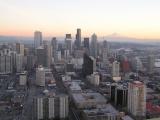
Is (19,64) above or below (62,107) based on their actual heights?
above

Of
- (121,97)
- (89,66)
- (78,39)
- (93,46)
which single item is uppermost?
(78,39)

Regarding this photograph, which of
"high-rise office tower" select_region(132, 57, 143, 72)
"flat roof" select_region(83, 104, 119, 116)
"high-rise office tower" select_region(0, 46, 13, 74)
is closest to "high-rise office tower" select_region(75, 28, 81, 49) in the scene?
"high-rise office tower" select_region(132, 57, 143, 72)

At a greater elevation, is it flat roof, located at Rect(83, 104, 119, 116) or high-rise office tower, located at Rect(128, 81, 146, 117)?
high-rise office tower, located at Rect(128, 81, 146, 117)

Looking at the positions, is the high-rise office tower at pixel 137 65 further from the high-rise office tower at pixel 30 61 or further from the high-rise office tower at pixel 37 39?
the high-rise office tower at pixel 37 39

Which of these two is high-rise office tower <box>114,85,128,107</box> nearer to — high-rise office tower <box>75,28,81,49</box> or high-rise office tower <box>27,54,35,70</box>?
high-rise office tower <box>27,54,35,70</box>

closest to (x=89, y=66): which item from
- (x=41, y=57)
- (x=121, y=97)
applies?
(x=41, y=57)

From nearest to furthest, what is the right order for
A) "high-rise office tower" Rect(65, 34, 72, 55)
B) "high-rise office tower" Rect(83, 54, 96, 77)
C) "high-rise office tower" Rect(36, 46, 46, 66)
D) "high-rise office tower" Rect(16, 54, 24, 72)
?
"high-rise office tower" Rect(83, 54, 96, 77), "high-rise office tower" Rect(16, 54, 24, 72), "high-rise office tower" Rect(36, 46, 46, 66), "high-rise office tower" Rect(65, 34, 72, 55)

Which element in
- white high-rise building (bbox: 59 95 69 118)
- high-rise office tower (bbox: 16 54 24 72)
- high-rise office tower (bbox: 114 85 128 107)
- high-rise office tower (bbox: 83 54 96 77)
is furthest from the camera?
high-rise office tower (bbox: 16 54 24 72)

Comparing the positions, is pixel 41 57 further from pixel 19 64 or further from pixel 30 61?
pixel 19 64

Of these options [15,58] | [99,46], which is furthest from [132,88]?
[99,46]

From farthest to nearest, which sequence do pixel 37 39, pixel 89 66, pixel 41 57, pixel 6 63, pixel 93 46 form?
1. pixel 37 39
2. pixel 93 46
3. pixel 41 57
4. pixel 6 63
5. pixel 89 66
